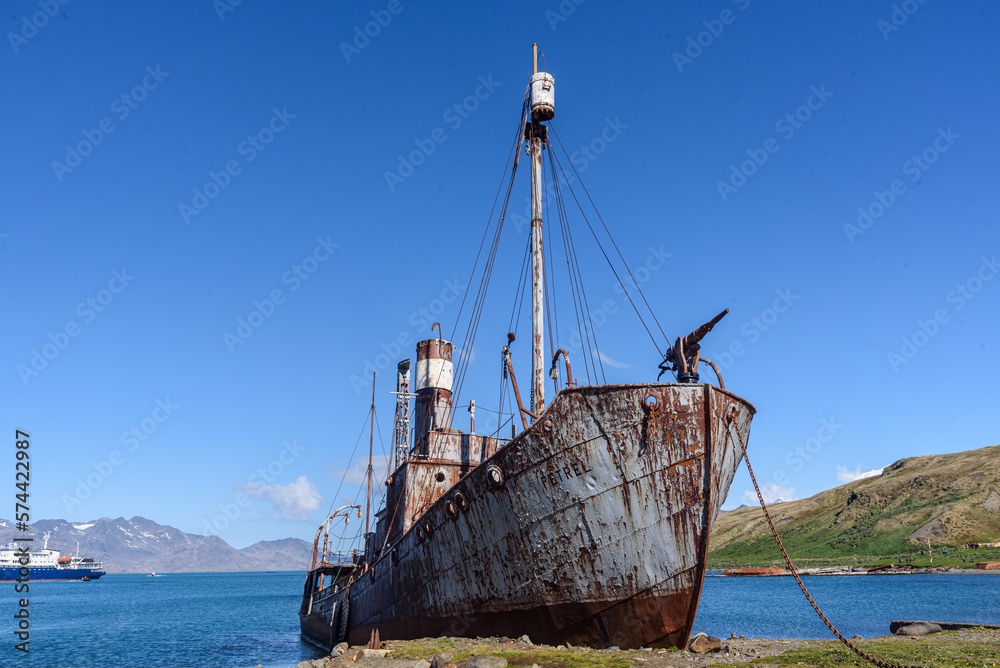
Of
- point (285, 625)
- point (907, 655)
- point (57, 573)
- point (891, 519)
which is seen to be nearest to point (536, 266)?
point (907, 655)

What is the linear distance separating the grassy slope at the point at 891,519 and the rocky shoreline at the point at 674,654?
68.9m

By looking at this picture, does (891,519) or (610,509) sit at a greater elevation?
(891,519)

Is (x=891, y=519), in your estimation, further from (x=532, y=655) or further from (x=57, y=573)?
(x=57, y=573)

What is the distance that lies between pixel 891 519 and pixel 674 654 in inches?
4115

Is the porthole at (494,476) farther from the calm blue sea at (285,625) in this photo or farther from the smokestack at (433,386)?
the calm blue sea at (285,625)

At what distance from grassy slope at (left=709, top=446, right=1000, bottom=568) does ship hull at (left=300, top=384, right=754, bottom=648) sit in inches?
2929

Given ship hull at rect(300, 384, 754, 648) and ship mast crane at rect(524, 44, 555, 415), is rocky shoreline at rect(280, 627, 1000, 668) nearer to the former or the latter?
ship hull at rect(300, 384, 754, 648)

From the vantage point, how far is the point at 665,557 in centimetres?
1354

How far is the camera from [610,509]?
13.6m

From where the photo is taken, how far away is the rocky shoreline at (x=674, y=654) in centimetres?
1291

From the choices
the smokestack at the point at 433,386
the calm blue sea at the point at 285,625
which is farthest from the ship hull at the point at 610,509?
the calm blue sea at the point at 285,625

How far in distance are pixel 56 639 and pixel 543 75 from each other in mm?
44204

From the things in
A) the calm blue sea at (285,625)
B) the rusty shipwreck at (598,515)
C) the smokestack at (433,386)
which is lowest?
the calm blue sea at (285,625)

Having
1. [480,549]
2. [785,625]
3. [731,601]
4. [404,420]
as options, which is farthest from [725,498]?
[731,601]
